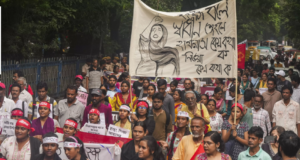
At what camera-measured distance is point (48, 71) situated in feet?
52.7

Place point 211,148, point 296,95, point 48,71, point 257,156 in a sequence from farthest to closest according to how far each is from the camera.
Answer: point 48,71, point 296,95, point 257,156, point 211,148

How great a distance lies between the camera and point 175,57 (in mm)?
7344

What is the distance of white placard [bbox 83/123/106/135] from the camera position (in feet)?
22.4

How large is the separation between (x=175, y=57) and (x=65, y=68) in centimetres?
1114

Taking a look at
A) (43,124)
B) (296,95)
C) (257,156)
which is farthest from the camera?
(296,95)

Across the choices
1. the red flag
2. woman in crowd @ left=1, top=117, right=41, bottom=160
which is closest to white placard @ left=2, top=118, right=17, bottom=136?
woman in crowd @ left=1, top=117, right=41, bottom=160

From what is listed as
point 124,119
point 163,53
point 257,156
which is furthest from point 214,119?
point 257,156

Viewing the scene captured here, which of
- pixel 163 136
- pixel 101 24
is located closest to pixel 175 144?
pixel 163 136

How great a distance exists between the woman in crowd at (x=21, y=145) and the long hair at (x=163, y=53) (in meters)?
2.40

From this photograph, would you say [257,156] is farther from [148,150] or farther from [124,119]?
[124,119]

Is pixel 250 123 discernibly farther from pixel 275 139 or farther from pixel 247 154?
pixel 247 154

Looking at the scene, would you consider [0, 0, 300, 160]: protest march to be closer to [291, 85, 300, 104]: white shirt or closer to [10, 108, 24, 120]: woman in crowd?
[10, 108, 24, 120]: woman in crowd

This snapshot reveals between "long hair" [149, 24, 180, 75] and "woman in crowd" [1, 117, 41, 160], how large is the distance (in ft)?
7.88

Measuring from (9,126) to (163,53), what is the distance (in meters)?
2.71
